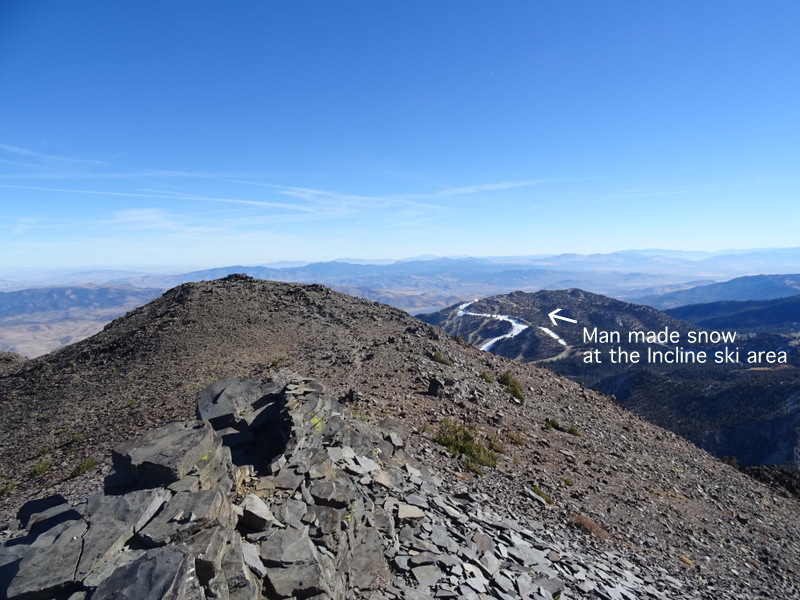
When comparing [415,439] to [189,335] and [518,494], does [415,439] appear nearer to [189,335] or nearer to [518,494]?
[518,494]

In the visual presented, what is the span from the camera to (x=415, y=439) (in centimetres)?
1770

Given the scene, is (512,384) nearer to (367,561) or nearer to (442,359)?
(442,359)

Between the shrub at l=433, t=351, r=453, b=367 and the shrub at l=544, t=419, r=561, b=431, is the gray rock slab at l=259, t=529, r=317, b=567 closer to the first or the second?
the shrub at l=544, t=419, r=561, b=431

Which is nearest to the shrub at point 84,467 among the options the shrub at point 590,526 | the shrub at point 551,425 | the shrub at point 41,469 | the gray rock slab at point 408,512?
the shrub at point 41,469

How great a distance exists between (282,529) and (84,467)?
39.2ft

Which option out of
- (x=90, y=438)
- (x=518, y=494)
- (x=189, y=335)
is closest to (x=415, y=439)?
(x=518, y=494)

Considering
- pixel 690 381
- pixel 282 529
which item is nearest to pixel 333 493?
pixel 282 529

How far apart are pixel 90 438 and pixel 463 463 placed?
16.4 metres

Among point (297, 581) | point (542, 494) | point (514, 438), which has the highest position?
point (297, 581)

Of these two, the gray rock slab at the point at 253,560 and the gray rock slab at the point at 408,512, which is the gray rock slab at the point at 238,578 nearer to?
the gray rock slab at the point at 253,560

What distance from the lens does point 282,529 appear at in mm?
8609

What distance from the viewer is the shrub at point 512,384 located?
28303 millimetres

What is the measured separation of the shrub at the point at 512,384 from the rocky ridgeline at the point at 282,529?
1423 cm

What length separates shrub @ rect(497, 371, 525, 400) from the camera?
28.3 m
